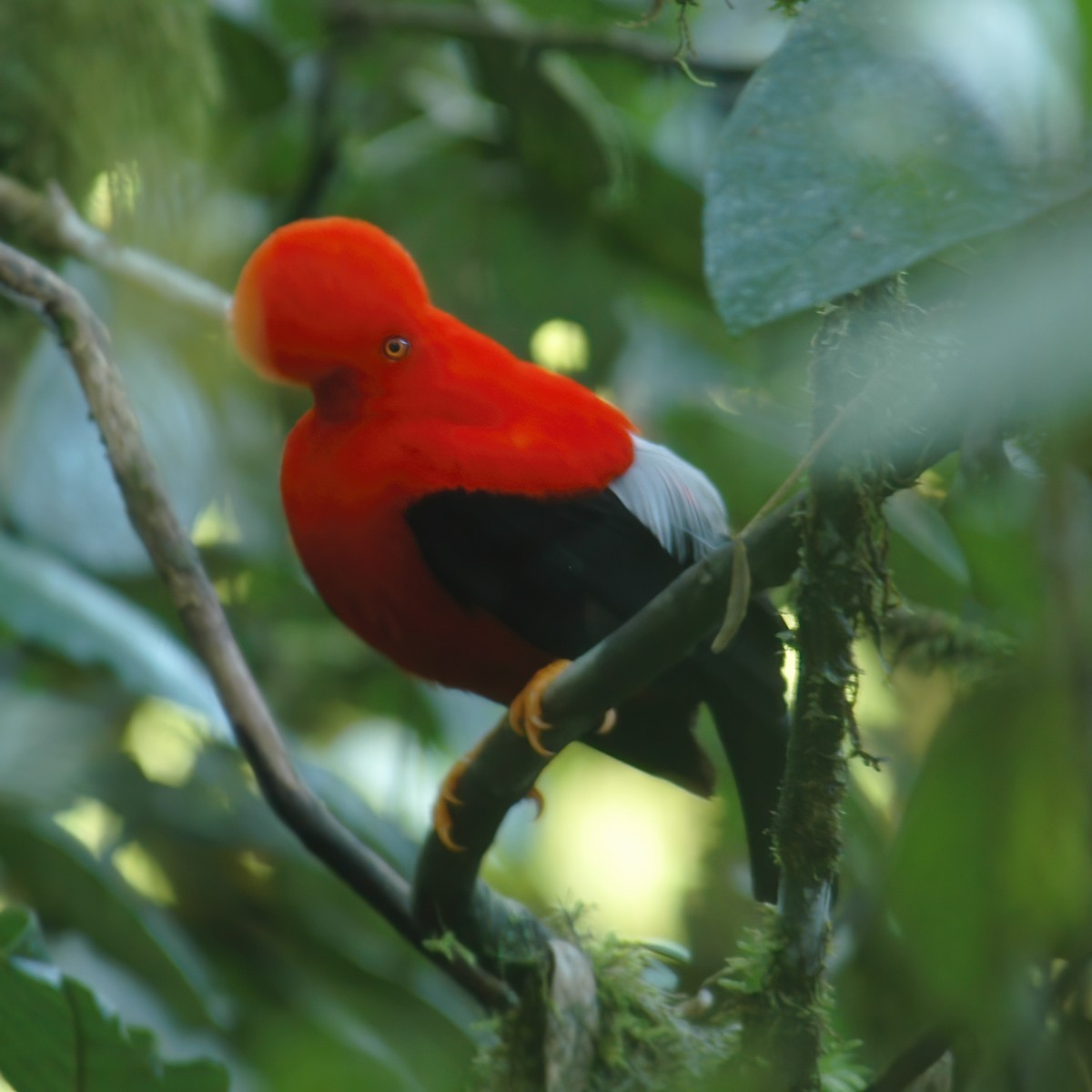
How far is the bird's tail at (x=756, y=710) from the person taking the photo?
115 centimetres

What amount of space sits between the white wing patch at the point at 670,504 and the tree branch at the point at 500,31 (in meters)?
0.71

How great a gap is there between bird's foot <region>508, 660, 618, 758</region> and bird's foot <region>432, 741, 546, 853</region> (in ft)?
0.19

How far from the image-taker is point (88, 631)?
6.18 feet

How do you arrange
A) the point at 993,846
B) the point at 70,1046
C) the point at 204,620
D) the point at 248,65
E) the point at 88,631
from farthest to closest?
1. the point at 248,65
2. the point at 88,631
3. the point at 204,620
4. the point at 70,1046
5. the point at 993,846

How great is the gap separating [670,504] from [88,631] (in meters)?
0.91

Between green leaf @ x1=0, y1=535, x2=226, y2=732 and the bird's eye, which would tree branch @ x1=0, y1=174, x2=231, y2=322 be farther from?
the bird's eye

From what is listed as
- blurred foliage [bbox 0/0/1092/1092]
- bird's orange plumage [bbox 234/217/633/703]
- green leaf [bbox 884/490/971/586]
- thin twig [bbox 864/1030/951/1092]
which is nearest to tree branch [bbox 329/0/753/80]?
blurred foliage [bbox 0/0/1092/1092]

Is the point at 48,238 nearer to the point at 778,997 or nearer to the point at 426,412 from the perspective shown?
the point at 426,412

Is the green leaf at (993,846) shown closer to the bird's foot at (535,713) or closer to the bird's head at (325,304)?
the bird's foot at (535,713)

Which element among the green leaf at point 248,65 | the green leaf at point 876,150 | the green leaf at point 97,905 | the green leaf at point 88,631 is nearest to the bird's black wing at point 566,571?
the green leaf at point 876,150

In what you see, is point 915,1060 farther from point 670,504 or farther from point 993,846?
point 670,504

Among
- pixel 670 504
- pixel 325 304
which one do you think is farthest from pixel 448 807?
pixel 325 304

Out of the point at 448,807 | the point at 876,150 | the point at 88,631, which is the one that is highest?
the point at 876,150

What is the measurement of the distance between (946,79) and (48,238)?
1.48 meters
